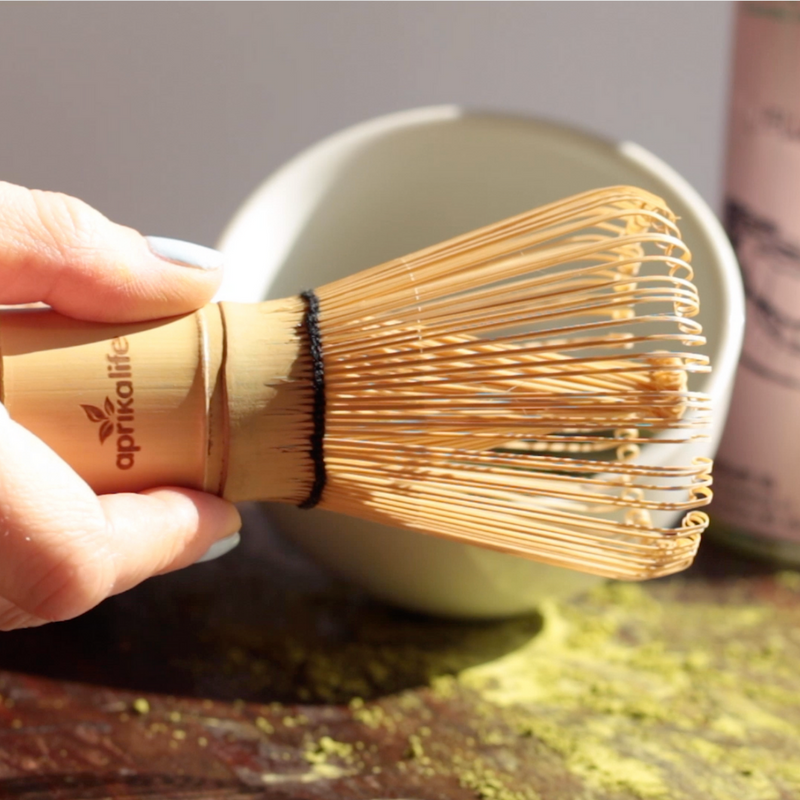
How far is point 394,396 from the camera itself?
13.5 inches

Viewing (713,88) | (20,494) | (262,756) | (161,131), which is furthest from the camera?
(713,88)

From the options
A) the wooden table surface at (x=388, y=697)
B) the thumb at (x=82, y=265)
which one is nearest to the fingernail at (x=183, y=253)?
the thumb at (x=82, y=265)

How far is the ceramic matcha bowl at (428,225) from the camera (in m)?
0.43

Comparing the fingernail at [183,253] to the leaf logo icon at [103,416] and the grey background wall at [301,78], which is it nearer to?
the leaf logo icon at [103,416]

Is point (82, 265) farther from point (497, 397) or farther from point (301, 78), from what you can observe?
point (301, 78)

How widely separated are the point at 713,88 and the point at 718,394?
432mm

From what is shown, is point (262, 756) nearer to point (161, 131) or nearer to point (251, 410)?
point (251, 410)

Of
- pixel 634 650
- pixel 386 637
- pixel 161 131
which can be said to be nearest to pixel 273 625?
pixel 386 637

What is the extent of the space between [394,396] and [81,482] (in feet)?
0.34

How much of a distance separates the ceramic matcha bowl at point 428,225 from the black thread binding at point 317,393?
0.23 feet

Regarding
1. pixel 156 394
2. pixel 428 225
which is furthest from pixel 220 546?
pixel 428 225

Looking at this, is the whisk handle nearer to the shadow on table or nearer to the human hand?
the human hand

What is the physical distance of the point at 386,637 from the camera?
48cm

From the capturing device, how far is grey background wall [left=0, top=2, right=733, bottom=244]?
62cm
